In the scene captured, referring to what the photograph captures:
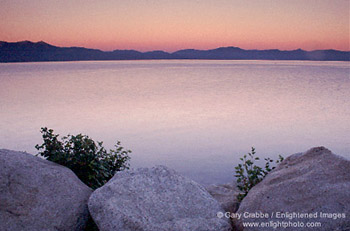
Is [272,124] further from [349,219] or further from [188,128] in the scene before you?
[349,219]

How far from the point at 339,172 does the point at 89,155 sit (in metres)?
5.26

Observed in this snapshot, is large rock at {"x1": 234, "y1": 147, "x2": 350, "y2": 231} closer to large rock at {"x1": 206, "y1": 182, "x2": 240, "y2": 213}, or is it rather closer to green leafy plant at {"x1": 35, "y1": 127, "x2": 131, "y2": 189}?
large rock at {"x1": 206, "y1": 182, "x2": 240, "y2": 213}

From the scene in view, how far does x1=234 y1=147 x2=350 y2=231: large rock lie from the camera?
4.62 metres

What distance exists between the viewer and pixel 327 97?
31734 millimetres

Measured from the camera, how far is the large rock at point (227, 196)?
6.59 m

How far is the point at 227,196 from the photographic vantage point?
7.96 m

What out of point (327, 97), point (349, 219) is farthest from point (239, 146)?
point (327, 97)

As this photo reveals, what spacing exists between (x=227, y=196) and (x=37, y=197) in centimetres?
458

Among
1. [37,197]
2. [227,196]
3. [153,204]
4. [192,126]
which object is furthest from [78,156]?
[192,126]

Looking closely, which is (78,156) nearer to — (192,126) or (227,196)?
(227,196)

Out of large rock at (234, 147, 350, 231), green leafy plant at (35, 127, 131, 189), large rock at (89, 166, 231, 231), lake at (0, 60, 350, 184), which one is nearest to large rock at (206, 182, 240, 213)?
large rock at (234, 147, 350, 231)

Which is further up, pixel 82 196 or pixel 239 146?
pixel 82 196

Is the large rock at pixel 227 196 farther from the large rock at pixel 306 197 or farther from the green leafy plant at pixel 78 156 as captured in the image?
the green leafy plant at pixel 78 156

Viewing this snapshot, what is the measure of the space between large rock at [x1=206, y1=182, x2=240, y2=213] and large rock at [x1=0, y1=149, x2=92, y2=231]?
2.95 metres
